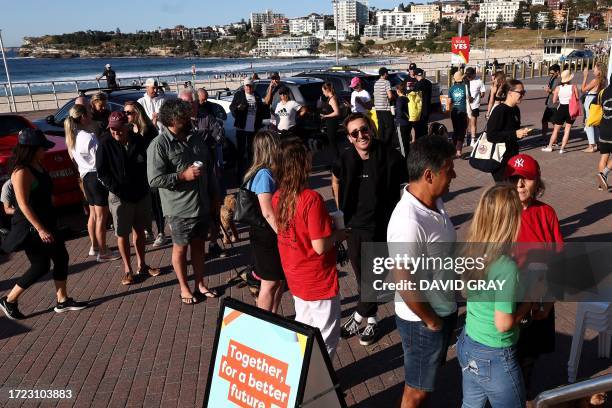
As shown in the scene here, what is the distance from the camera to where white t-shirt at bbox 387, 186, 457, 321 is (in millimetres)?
2541

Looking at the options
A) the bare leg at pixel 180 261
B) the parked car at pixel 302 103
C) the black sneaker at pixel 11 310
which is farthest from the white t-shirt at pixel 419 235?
the parked car at pixel 302 103

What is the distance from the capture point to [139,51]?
6964 inches

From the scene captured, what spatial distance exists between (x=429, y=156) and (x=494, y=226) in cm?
51

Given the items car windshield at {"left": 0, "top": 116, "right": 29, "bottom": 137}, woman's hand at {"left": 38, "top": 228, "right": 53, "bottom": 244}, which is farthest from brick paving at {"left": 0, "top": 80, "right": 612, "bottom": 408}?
car windshield at {"left": 0, "top": 116, "right": 29, "bottom": 137}

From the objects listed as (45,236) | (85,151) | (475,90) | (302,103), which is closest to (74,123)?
(85,151)

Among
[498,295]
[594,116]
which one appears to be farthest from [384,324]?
[594,116]

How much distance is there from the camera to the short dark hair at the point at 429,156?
2674 mm

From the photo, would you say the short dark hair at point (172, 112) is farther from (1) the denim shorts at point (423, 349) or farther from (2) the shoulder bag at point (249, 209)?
(1) the denim shorts at point (423, 349)

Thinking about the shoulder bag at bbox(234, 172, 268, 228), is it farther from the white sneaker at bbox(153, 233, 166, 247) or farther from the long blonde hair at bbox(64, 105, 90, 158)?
the white sneaker at bbox(153, 233, 166, 247)

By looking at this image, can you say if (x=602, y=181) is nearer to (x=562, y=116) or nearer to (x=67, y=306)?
(x=562, y=116)

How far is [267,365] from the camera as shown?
273 centimetres

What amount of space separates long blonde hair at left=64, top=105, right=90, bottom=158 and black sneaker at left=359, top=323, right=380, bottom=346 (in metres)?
4.17

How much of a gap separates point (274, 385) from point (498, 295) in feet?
4.09

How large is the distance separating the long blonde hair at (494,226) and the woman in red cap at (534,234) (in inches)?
12.2
